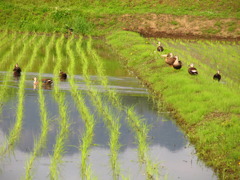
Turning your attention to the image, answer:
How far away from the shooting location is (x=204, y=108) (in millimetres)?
12531

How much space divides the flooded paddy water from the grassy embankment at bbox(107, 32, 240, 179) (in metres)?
0.32

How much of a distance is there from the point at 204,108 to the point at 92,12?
31.3 m

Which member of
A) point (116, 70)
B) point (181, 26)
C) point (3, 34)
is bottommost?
point (3, 34)

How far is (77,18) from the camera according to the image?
38.2 m

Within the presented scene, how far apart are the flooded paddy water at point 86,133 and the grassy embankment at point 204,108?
317 mm

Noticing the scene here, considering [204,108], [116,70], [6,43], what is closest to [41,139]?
[204,108]

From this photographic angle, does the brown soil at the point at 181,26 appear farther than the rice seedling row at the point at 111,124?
Yes

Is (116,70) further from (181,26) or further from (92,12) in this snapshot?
(92,12)

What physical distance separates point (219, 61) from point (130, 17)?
59.5 ft

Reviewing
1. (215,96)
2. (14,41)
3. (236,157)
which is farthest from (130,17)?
(236,157)

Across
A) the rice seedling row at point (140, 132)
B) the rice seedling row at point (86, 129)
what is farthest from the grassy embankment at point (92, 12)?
the rice seedling row at point (140, 132)

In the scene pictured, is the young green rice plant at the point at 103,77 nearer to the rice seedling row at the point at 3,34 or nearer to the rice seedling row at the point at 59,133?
the rice seedling row at the point at 59,133

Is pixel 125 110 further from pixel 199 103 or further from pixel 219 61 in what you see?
pixel 219 61

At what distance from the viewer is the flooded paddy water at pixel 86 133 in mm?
8430
